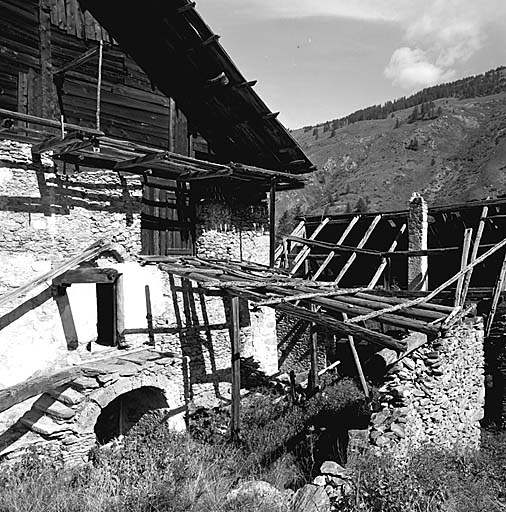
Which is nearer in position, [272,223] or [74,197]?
[74,197]

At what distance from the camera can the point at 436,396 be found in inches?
347

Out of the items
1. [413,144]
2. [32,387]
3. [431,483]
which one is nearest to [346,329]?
[431,483]

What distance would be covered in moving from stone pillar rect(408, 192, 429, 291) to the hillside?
88.6 ft

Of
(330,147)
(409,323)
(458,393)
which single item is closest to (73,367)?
(409,323)

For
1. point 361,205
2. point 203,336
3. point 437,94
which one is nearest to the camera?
point 203,336

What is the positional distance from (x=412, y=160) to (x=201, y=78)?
49.6 m

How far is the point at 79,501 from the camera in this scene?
543cm

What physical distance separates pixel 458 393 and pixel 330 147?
215 ft

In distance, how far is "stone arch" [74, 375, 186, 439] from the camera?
7742mm

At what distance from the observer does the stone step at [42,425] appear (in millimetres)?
7393

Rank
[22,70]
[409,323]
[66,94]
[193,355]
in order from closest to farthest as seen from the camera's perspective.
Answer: [409,323], [22,70], [66,94], [193,355]

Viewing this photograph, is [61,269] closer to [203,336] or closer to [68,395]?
[68,395]

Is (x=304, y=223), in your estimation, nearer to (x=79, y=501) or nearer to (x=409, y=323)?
(x=409, y=323)

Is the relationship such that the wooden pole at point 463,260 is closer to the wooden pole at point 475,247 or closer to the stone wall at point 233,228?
the wooden pole at point 475,247
